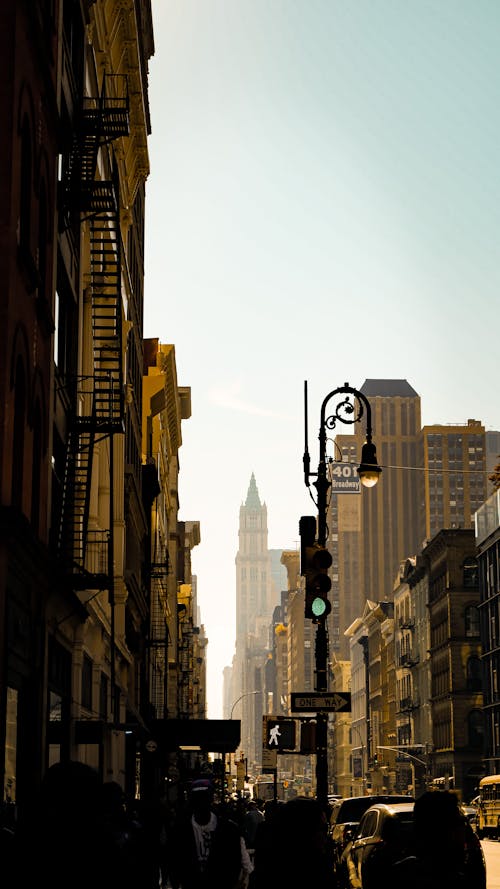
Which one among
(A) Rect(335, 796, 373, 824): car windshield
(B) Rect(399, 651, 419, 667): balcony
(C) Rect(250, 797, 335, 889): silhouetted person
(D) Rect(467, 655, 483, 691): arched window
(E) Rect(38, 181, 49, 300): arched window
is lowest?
(A) Rect(335, 796, 373, 824): car windshield

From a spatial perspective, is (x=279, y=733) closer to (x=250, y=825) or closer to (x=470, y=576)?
(x=250, y=825)

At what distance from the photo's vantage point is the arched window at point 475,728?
11244 centimetres

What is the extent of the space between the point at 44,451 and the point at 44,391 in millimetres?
987

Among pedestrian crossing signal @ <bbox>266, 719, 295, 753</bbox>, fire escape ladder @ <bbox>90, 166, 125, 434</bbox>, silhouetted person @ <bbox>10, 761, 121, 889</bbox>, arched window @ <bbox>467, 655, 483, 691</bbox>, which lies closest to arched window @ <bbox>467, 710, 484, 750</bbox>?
arched window @ <bbox>467, 655, 483, 691</bbox>

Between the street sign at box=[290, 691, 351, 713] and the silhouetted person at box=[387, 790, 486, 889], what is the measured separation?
643 inches

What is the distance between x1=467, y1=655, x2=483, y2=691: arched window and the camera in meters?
114

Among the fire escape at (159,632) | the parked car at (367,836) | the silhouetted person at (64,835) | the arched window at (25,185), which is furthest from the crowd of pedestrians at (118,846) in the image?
the fire escape at (159,632)

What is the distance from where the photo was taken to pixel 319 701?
2333cm

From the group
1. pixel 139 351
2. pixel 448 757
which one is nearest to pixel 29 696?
pixel 139 351

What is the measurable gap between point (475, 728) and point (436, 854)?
359 ft

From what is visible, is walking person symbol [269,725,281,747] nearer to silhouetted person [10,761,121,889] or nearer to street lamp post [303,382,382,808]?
street lamp post [303,382,382,808]

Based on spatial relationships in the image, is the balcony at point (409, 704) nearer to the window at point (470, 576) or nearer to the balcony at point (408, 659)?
the balcony at point (408, 659)

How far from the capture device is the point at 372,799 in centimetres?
3084

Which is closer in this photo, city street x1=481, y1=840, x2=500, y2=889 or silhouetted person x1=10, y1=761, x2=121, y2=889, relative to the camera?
silhouetted person x1=10, y1=761, x2=121, y2=889
